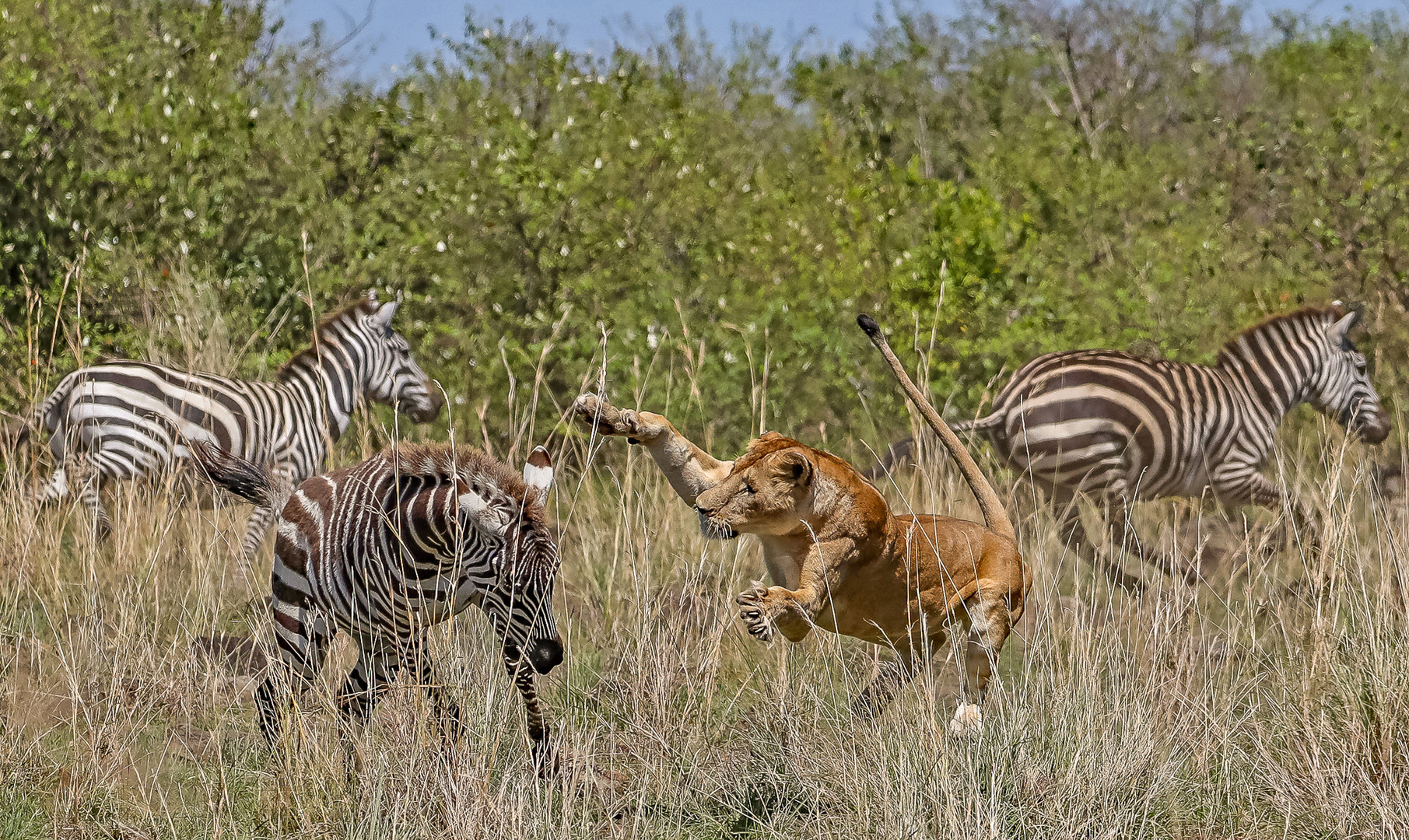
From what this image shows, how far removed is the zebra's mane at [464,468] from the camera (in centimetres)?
397

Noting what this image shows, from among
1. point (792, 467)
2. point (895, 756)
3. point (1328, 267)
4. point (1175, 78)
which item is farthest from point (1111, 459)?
point (1175, 78)

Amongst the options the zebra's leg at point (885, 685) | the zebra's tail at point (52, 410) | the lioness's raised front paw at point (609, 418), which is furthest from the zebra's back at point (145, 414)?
the lioness's raised front paw at point (609, 418)

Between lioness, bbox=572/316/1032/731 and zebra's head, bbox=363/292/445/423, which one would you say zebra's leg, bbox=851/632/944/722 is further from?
zebra's head, bbox=363/292/445/423

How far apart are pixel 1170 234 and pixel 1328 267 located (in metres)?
1.50

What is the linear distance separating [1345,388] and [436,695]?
6910 millimetres

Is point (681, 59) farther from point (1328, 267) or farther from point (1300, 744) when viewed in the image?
point (1300, 744)

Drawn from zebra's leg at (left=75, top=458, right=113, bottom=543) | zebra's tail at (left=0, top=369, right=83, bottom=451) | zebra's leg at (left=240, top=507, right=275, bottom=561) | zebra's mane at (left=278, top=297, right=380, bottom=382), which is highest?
zebra's mane at (left=278, top=297, right=380, bottom=382)

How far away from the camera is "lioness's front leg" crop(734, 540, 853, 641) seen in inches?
130

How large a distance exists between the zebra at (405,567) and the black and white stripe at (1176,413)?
12.9 feet

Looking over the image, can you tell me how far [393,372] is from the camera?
8859mm

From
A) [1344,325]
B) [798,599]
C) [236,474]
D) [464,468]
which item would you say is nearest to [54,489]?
[236,474]

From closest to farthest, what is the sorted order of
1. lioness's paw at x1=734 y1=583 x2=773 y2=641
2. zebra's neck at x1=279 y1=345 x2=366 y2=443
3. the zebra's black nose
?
lioness's paw at x1=734 y1=583 x2=773 y2=641, the zebra's black nose, zebra's neck at x1=279 y1=345 x2=366 y2=443

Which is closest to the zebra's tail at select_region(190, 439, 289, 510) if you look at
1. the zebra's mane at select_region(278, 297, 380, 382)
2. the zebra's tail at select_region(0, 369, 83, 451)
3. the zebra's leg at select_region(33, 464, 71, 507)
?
the zebra's leg at select_region(33, 464, 71, 507)

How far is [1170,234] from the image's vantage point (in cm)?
1247
